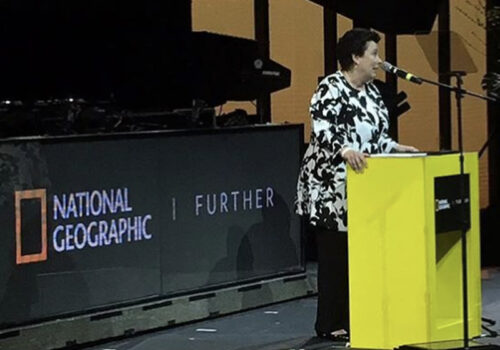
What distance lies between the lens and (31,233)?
6551 mm

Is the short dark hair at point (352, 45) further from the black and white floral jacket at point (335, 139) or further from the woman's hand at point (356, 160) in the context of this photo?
the woman's hand at point (356, 160)

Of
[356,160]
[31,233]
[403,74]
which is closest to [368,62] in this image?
[403,74]

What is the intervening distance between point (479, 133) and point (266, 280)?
402cm

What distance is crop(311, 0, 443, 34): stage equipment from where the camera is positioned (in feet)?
31.5

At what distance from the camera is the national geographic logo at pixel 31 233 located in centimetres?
649

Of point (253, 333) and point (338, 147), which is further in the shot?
point (253, 333)

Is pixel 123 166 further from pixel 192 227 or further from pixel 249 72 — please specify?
pixel 249 72

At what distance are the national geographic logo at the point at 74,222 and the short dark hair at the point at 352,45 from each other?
4.97ft

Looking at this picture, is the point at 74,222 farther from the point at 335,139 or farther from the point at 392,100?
the point at 392,100

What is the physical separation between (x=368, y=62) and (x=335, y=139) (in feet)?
1.57

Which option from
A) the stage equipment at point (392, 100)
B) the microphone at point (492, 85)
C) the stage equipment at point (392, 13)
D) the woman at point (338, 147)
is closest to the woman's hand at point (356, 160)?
the woman at point (338, 147)

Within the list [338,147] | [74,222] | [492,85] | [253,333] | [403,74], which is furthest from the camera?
[492,85]

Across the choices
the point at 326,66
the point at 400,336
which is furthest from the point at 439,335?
the point at 326,66

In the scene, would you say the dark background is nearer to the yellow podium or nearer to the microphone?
the microphone
